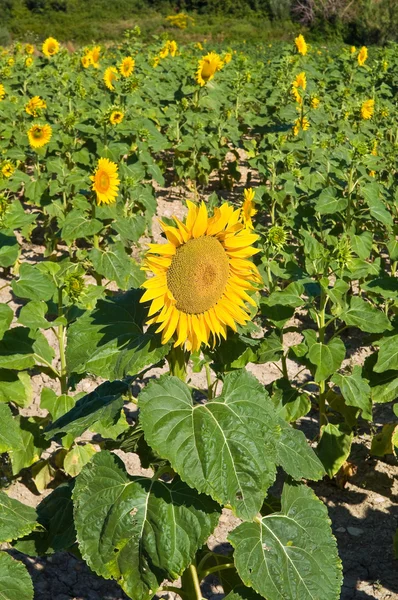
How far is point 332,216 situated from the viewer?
Result: 469 cm

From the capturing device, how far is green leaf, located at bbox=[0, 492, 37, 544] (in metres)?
2.05

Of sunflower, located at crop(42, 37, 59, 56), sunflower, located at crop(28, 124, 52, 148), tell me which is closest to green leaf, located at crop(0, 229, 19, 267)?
sunflower, located at crop(28, 124, 52, 148)

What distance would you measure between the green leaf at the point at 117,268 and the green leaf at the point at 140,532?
256cm

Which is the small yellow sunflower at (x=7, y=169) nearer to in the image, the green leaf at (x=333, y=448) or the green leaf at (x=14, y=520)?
the green leaf at (x=333, y=448)

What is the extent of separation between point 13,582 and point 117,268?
2.76 m

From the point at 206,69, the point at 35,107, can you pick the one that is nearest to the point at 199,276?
the point at 35,107

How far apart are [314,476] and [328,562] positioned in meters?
0.26

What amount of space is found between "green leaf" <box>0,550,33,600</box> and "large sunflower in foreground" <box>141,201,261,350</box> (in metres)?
0.73

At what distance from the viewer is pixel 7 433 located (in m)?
2.51

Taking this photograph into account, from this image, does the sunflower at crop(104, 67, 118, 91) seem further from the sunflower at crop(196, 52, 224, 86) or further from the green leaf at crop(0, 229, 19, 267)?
the green leaf at crop(0, 229, 19, 267)

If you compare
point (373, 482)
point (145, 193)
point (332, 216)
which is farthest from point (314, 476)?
point (145, 193)

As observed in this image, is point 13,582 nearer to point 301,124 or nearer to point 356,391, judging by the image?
point 356,391

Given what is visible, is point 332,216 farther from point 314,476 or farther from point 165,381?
point 165,381

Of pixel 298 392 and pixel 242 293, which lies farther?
pixel 298 392
